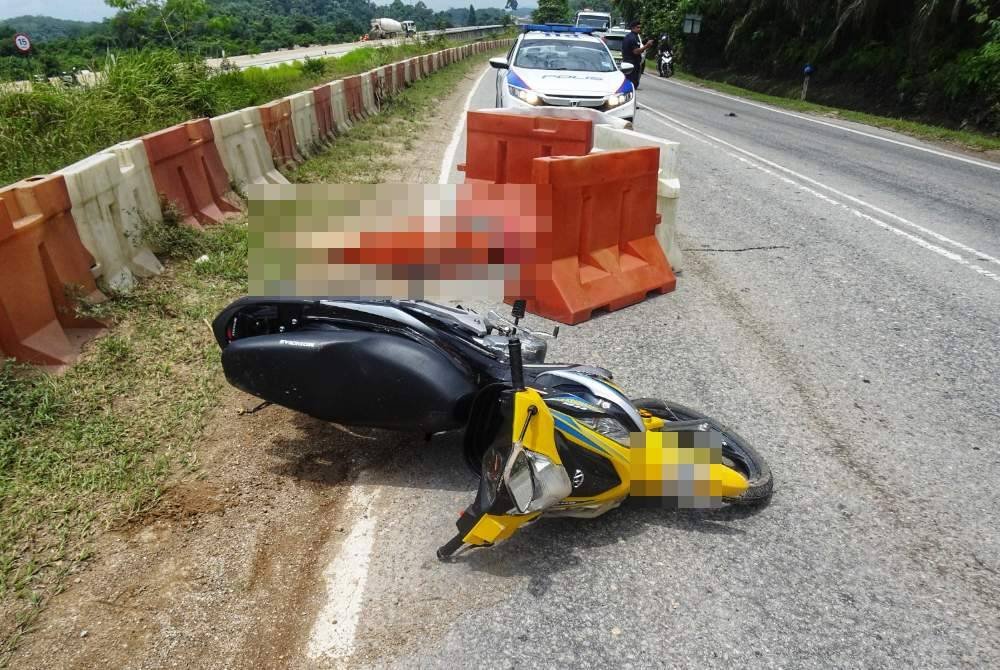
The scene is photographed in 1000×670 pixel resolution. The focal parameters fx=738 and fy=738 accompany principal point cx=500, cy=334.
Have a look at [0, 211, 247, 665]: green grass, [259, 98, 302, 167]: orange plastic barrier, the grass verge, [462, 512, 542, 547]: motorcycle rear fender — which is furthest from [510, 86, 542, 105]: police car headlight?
[462, 512, 542, 547]: motorcycle rear fender

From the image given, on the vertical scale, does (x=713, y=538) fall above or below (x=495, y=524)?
below

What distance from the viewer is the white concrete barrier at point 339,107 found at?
1228cm

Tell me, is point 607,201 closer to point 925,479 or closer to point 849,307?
point 849,307

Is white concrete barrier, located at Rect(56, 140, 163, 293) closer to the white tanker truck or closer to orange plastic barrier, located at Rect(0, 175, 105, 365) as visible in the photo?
orange plastic barrier, located at Rect(0, 175, 105, 365)

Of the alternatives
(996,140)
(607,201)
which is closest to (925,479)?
(607,201)

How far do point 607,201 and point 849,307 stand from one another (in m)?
2.01

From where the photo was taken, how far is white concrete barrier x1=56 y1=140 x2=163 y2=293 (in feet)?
15.4

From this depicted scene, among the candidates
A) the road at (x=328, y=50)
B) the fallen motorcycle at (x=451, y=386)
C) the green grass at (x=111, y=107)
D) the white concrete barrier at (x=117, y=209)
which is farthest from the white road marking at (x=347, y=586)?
the road at (x=328, y=50)

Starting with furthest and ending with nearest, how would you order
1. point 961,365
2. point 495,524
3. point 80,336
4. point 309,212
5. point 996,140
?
point 996,140
point 961,365
point 80,336
point 309,212
point 495,524

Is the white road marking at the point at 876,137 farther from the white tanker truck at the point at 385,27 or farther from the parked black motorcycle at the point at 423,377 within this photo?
the white tanker truck at the point at 385,27

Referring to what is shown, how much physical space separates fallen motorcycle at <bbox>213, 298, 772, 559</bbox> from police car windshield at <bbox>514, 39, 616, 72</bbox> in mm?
9534

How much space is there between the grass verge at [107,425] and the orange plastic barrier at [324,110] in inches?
233

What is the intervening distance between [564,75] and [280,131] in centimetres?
466

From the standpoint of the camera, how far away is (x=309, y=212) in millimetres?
3301
